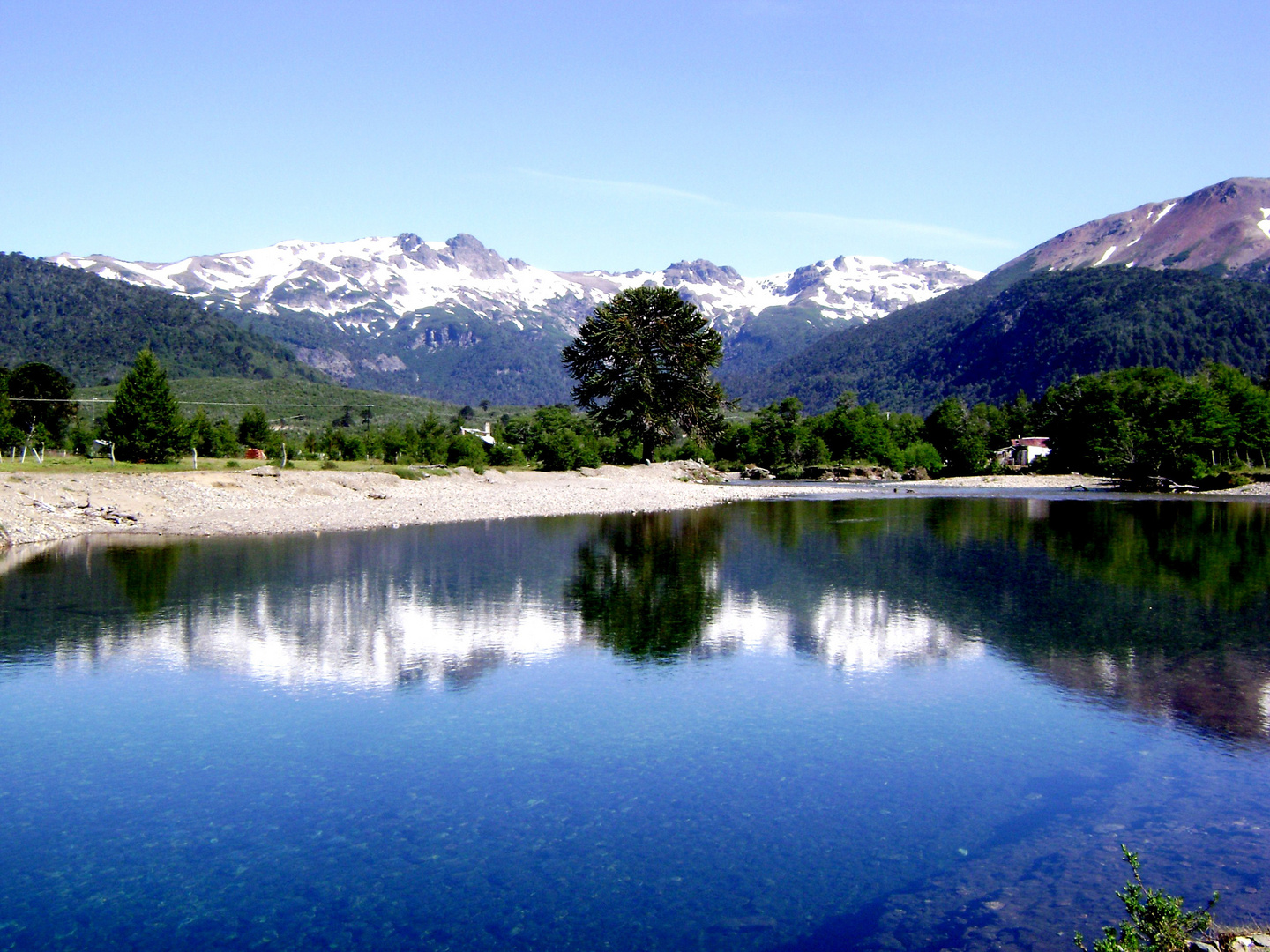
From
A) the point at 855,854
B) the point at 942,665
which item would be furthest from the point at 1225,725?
the point at 855,854

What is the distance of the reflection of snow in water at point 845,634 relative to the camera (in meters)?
18.3

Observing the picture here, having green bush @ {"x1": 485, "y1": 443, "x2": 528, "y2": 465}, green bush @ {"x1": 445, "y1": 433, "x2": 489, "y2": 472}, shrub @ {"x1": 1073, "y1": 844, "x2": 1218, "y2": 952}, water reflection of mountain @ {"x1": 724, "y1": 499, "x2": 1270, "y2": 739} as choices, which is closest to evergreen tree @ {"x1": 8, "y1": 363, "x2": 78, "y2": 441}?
green bush @ {"x1": 445, "y1": 433, "x2": 489, "y2": 472}

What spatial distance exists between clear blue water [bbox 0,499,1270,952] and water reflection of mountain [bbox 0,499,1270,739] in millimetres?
160

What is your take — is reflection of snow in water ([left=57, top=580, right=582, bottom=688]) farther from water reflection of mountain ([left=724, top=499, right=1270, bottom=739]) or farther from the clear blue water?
water reflection of mountain ([left=724, top=499, right=1270, bottom=739])

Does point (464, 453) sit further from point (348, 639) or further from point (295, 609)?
point (348, 639)

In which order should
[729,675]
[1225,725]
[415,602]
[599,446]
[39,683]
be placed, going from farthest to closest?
[599,446]
[415,602]
[729,675]
[39,683]
[1225,725]

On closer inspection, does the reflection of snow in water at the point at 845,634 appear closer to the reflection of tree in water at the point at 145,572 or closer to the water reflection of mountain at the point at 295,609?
the water reflection of mountain at the point at 295,609

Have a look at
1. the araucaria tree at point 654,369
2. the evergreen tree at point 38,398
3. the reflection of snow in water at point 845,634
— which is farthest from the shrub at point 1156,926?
the evergreen tree at point 38,398

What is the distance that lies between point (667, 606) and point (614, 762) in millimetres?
10856

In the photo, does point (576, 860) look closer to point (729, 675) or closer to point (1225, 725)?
point (729, 675)

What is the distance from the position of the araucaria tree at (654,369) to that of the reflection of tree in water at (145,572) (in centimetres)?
5083

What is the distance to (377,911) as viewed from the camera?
8656 millimetres

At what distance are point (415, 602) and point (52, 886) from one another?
13642 mm

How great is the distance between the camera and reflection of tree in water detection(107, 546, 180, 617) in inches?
886
